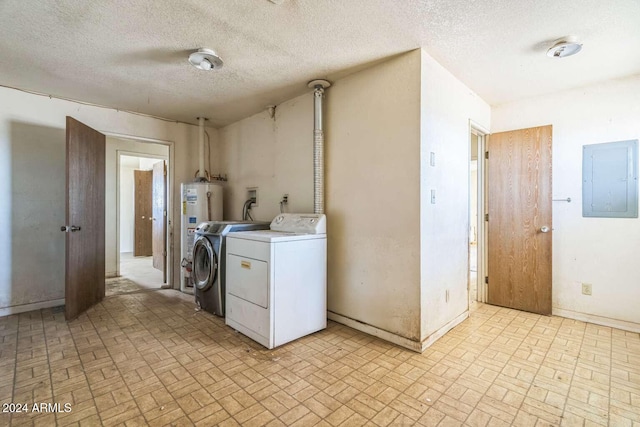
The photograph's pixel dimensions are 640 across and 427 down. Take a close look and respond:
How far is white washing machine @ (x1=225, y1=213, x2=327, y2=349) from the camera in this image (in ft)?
8.16

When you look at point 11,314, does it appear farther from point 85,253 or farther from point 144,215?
point 144,215

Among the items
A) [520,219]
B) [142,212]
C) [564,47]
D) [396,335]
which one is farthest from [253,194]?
[142,212]

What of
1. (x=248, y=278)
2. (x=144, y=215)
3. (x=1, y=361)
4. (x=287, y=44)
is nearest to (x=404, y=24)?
(x=287, y=44)

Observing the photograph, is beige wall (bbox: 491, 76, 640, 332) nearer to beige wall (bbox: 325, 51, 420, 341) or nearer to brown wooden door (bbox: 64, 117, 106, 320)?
beige wall (bbox: 325, 51, 420, 341)

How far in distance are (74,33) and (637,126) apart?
5022 mm

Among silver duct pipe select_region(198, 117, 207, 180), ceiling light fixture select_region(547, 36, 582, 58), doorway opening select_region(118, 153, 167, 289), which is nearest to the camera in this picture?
ceiling light fixture select_region(547, 36, 582, 58)

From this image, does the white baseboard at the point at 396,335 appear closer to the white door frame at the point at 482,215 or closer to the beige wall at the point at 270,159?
the white door frame at the point at 482,215

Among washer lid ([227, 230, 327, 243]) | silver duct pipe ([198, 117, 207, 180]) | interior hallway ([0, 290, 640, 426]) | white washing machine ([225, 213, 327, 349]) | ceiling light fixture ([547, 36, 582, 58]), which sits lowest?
interior hallway ([0, 290, 640, 426])

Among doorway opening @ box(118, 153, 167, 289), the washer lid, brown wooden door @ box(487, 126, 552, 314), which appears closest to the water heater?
the washer lid

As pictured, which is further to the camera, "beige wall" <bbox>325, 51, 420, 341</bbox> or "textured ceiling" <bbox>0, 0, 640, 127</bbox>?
"beige wall" <bbox>325, 51, 420, 341</bbox>

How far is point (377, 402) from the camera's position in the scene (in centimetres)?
181

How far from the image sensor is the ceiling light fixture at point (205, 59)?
8.12 ft

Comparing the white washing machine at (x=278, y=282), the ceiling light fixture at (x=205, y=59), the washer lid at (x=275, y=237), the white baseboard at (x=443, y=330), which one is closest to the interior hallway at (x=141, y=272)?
the white washing machine at (x=278, y=282)

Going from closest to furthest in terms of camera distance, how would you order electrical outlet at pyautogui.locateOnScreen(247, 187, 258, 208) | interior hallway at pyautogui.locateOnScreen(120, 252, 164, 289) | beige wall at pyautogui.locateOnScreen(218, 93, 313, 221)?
beige wall at pyautogui.locateOnScreen(218, 93, 313, 221), electrical outlet at pyautogui.locateOnScreen(247, 187, 258, 208), interior hallway at pyautogui.locateOnScreen(120, 252, 164, 289)
